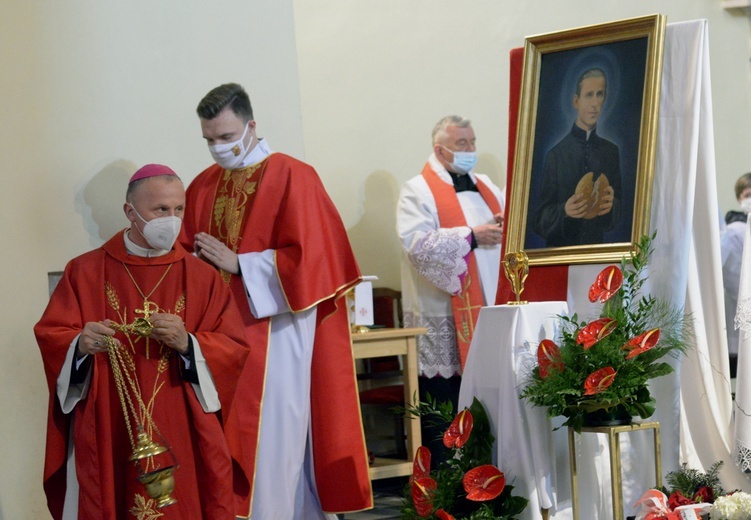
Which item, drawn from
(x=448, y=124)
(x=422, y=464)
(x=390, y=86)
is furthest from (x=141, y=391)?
(x=390, y=86)

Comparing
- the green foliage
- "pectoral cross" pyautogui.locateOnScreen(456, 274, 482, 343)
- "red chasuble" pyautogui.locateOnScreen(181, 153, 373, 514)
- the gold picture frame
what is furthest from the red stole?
the green foliage

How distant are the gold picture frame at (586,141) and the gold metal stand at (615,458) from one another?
863mm

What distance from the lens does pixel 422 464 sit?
459cm

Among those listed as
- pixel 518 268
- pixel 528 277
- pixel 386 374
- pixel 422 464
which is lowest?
pixel 386 374

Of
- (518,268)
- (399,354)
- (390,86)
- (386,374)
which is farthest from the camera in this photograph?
(390,86)

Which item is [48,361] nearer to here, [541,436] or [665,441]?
[541,436]

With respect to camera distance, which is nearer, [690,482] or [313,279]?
[690,482]

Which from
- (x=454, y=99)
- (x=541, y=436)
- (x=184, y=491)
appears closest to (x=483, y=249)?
(x=454, y=99)

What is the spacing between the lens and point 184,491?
432cm

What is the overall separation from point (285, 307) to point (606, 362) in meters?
1.62

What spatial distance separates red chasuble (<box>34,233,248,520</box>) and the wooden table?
2226 mm

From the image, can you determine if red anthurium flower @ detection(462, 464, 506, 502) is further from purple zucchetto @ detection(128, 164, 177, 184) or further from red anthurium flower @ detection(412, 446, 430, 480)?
purple zucchetto @ detection(128, 164, 177, 184)

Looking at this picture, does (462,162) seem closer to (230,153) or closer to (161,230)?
(230,153)

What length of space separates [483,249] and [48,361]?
139 inches
